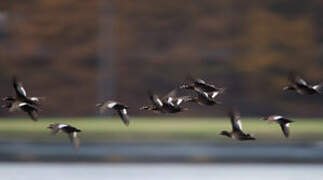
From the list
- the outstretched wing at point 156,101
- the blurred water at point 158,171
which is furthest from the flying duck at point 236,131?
the blurred water at point 158,171

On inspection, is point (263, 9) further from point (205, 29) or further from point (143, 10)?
point (143, 10)

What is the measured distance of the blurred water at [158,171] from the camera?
12.4 m

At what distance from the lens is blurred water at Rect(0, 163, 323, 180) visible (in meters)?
12.4

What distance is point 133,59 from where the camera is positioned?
97.0ft

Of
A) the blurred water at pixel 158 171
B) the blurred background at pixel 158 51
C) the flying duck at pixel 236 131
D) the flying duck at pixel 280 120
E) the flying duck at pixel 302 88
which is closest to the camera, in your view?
the flying duck at pixel 302 88

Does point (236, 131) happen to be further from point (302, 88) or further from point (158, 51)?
point (158, 51)

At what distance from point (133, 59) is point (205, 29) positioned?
2.59m

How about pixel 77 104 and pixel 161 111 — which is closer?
pixel 161 111

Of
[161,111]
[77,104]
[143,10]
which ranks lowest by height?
[161,111]

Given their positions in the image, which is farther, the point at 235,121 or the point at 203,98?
the point at 235,121

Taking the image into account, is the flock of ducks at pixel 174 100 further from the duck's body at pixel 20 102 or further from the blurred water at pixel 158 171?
the blurred water at pixel 158 171

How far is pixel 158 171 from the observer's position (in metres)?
13.2

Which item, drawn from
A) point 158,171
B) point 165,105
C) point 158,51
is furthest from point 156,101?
point 158,51

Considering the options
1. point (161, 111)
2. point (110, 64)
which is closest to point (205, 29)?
point (110, 64)
